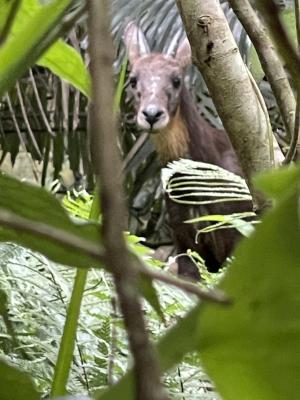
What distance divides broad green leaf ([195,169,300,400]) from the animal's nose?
214cm

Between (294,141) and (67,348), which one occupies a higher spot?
(294,141)

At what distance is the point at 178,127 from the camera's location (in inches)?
103

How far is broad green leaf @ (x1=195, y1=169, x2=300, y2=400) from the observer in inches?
7.3

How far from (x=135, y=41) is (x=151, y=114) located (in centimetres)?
21

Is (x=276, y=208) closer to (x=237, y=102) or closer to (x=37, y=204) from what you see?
(x=37, y=204)

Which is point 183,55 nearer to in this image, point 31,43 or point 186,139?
point 186,139

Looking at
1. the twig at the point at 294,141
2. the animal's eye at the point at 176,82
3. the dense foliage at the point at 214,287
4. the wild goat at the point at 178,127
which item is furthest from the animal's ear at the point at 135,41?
the dense foliage at the point at 214,287

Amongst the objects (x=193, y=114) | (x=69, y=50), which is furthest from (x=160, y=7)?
(x=69, y=50)

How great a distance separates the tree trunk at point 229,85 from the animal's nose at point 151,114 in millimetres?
1789

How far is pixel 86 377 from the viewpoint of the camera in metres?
0.52

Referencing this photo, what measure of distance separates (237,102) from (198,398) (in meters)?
0.18

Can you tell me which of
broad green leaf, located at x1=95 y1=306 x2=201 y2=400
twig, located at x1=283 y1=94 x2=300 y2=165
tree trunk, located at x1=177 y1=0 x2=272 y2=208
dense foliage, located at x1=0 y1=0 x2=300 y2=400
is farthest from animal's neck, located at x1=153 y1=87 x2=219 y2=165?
broad green leaf, located at x1=95 y1=306 x2=201 y2=400

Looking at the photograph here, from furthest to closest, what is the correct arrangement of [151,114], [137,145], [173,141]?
[137,145], [173,141], [151,114]

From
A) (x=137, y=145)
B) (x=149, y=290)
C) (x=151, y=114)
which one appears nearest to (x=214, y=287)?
(x=149, y=290)
